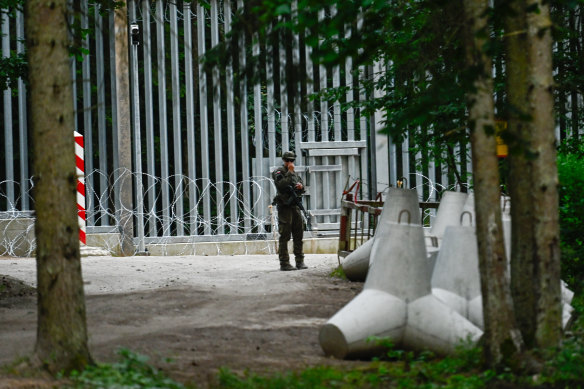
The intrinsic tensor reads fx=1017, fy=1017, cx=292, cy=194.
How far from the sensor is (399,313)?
7.28 metres

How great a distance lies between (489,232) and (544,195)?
509 millimetres

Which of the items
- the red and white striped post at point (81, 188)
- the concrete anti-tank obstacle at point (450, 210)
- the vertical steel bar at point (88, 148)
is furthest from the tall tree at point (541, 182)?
the vertical steel bar at point (88, 148)

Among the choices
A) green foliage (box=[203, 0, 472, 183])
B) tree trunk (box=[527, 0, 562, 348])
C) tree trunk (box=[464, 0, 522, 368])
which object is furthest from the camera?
tree trunk (box=[527, 0, 562, 348])

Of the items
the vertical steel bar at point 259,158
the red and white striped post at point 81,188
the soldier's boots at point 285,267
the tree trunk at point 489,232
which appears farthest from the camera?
the vertical steel bar at point 259,158

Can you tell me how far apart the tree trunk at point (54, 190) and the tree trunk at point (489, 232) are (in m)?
2.55

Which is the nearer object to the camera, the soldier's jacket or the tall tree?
the tall tree

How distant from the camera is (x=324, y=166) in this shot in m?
17.5

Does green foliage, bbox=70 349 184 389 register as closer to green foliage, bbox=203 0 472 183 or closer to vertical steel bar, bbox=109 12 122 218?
green foliage, bbox=203 0 472 183

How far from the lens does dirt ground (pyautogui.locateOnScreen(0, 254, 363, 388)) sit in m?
7.38

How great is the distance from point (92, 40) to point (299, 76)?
11254 millimetres

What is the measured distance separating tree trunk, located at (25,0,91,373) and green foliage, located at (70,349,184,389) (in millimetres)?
241

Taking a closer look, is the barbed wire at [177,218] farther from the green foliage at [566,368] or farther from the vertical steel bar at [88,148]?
the green foliage at [566,368]

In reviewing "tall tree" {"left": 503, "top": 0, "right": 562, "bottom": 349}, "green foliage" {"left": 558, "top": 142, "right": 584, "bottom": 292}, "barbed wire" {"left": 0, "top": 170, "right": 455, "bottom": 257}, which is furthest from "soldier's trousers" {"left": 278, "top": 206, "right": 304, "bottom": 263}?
"tall tree" {"left": 503, "top": 0, "right": 562, "bottom": 349}

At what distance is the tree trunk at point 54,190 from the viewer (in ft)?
20.8
